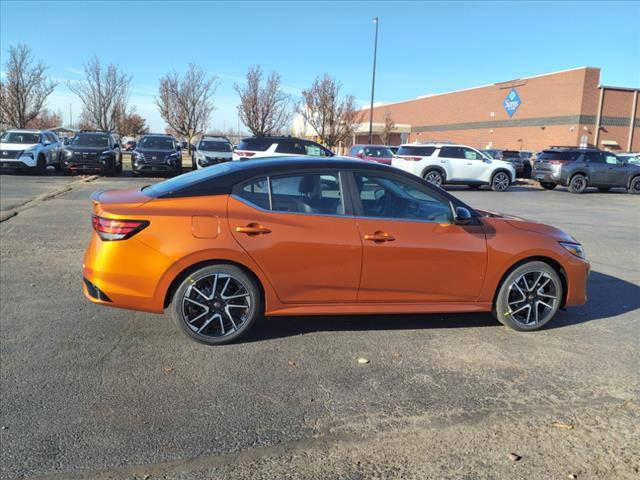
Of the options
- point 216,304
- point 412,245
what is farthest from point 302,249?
point 412,245

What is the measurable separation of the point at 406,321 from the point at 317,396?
5.75ft

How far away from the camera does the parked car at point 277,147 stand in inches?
738

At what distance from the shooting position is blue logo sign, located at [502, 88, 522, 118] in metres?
47.3

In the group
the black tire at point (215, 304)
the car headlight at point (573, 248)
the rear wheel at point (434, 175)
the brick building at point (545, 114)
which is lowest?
the black tire at point (215, 304)

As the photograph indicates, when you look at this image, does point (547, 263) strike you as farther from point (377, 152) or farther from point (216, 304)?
point (377, 152)

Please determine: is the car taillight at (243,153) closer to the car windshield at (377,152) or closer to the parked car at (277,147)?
the parked car at (277,147)

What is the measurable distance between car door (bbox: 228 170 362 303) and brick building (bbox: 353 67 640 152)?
41851mm

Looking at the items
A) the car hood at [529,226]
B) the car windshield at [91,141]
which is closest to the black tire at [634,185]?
the car hood at [529,226]

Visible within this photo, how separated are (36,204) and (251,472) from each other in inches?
465

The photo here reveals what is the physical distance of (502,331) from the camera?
4871mm

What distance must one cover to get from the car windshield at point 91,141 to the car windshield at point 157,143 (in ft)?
5.32

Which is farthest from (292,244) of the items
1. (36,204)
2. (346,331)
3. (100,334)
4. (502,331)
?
(36,204)

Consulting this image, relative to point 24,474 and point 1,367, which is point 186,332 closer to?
point 1,367

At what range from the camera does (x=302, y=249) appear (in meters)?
4.20
